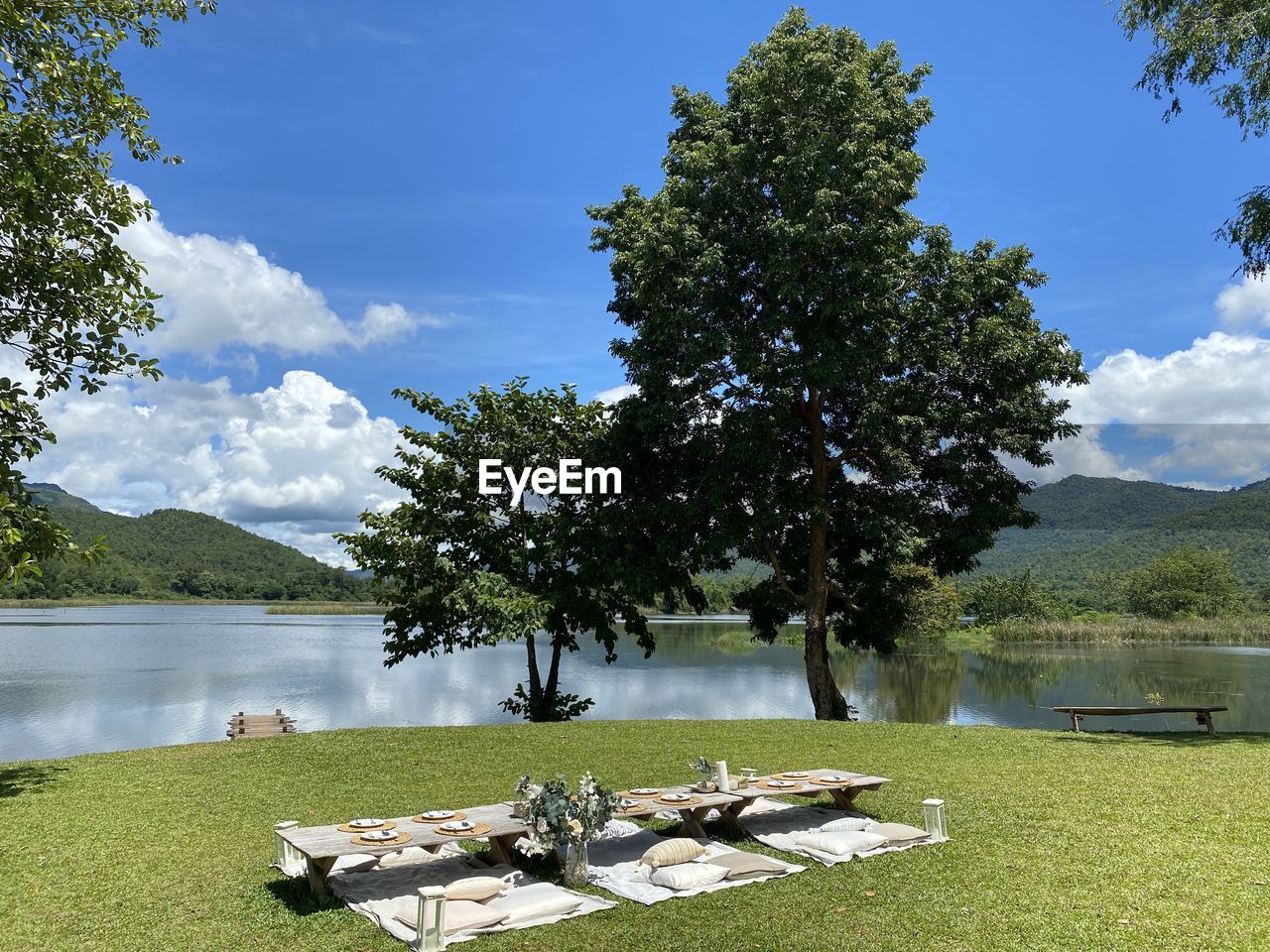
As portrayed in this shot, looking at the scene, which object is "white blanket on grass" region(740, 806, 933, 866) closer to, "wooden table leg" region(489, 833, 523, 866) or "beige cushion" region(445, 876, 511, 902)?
"wooden table leg" region(489, 833, 523, 866)

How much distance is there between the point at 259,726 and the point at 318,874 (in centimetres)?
1341

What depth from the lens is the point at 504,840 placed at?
7395 mm

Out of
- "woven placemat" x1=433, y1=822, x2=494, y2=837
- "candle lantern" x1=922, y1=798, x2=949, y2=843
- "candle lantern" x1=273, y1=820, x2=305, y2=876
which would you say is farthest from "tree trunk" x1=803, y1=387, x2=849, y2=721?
"candle lantern" x1=273, y1=820, x2=305, y2=876

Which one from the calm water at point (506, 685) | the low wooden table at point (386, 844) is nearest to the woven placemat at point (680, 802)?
the low wooden table at point (386, 844)

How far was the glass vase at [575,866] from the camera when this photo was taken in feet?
22.6

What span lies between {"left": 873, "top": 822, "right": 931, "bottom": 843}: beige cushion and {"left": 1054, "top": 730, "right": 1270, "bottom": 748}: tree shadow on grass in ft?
24.3

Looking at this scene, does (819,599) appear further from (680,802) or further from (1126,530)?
(1126,530)

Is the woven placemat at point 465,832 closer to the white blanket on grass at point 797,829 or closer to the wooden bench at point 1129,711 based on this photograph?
the white blanket on grass at point 797,829

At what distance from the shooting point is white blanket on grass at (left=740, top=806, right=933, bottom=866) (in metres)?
7.54

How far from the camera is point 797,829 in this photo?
332 inches

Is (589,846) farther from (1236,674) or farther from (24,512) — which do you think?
(1236,674)

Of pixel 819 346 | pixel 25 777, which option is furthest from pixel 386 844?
pixel 819 346

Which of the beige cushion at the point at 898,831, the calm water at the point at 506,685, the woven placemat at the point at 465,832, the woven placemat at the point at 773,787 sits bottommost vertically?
the calm water at the point at 506,685

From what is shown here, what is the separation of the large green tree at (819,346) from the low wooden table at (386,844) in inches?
394
